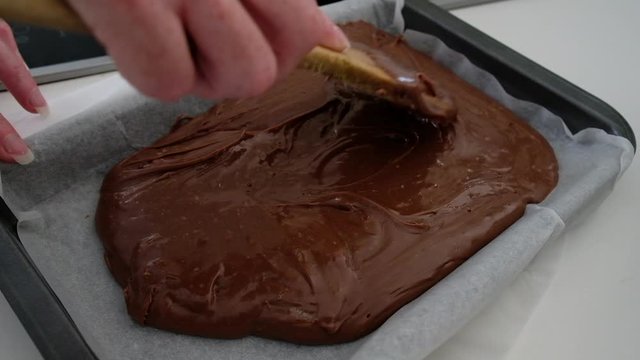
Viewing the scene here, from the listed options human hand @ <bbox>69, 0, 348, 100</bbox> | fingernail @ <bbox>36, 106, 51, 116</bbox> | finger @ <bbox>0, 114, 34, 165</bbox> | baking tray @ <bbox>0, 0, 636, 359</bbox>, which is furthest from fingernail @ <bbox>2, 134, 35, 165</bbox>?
human hand @ <bbox>69, 0, 348, 100</bbox>

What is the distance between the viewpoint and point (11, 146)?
3.89ft

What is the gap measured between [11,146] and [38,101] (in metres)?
0.22

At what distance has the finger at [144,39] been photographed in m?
0.60

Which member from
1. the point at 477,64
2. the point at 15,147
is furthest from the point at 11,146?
the point at 477,64

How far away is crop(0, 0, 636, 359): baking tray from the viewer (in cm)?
92

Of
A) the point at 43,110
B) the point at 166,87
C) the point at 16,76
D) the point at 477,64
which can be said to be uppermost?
the point at 166,87

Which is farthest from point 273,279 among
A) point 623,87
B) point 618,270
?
point 623,87

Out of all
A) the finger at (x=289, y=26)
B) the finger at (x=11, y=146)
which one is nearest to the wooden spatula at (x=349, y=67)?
the finger at (x=289, y=26)

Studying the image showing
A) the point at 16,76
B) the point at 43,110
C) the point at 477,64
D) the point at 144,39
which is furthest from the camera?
the point at 477,64

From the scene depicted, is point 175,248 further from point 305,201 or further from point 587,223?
point 587,223

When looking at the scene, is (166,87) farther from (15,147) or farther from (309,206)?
(15,147)

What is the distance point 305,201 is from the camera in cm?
119

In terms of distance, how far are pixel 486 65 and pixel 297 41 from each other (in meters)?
0.91

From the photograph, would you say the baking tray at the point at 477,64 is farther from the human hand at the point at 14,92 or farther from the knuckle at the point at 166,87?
the knuckle at the point at 166,87
